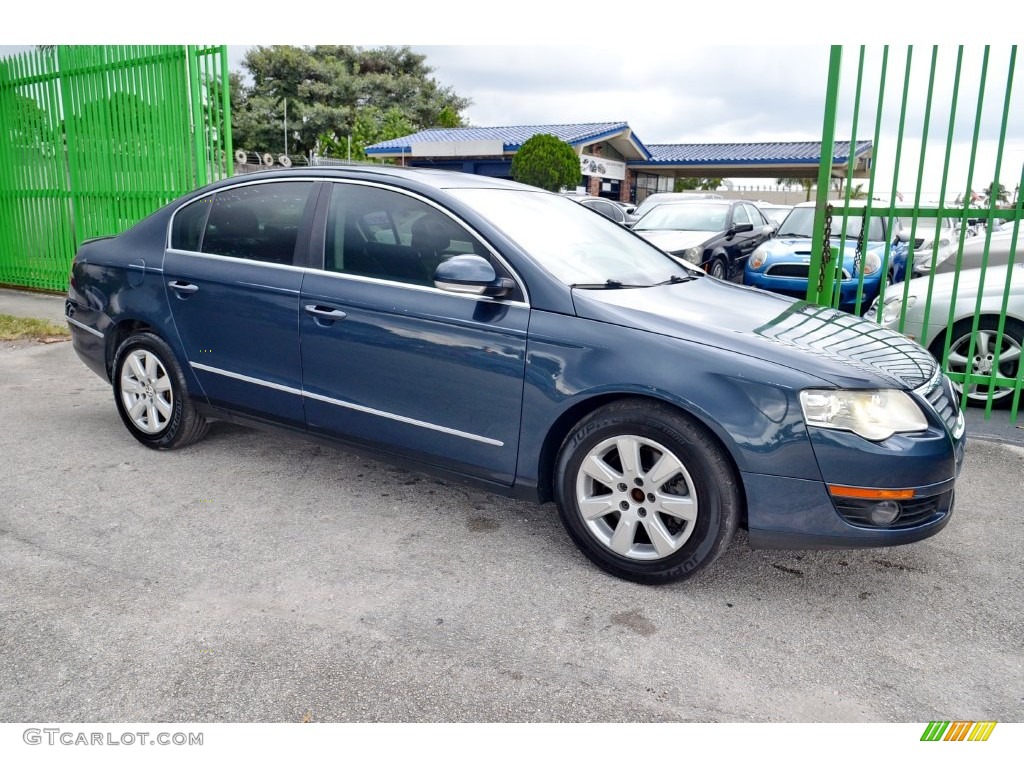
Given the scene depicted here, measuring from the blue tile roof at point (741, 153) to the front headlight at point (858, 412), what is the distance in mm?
28925

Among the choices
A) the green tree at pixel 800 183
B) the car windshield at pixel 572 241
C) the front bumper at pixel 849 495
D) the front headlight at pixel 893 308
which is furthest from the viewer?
the green tree at pixel 800 183

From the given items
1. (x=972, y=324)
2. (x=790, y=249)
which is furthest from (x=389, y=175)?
(x=790, y=249)

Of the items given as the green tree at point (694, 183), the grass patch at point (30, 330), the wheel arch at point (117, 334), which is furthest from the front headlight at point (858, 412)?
the green tree at point (694, 183)

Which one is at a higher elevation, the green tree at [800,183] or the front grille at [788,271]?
the green tree at [800,183]

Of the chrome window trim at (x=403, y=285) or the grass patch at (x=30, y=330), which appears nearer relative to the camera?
the chrome window trim at (x=403, y=285)

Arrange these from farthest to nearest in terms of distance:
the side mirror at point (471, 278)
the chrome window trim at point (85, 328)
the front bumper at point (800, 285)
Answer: the front bumper at point (800, 285), the chrome window trim at point (85, 328), the side mirror at point (471, 278)

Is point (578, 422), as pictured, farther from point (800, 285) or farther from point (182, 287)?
point (800, 285)

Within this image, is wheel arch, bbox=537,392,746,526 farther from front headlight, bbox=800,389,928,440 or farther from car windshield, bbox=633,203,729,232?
car windshield, bbox=633,203,729,232

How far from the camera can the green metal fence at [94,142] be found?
861 cm

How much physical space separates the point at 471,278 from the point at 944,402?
76.6 inches

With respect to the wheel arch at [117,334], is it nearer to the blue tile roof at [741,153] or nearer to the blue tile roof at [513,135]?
the blue tile roof at [513,135]

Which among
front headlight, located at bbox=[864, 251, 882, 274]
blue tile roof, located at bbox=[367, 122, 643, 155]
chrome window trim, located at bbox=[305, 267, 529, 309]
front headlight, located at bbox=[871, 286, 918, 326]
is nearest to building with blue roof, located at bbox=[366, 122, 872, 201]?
blue tile roof, located at bbox=[367, 122, 643, 155]

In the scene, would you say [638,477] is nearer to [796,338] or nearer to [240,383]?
[796,338]

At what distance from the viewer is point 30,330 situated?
803cm
